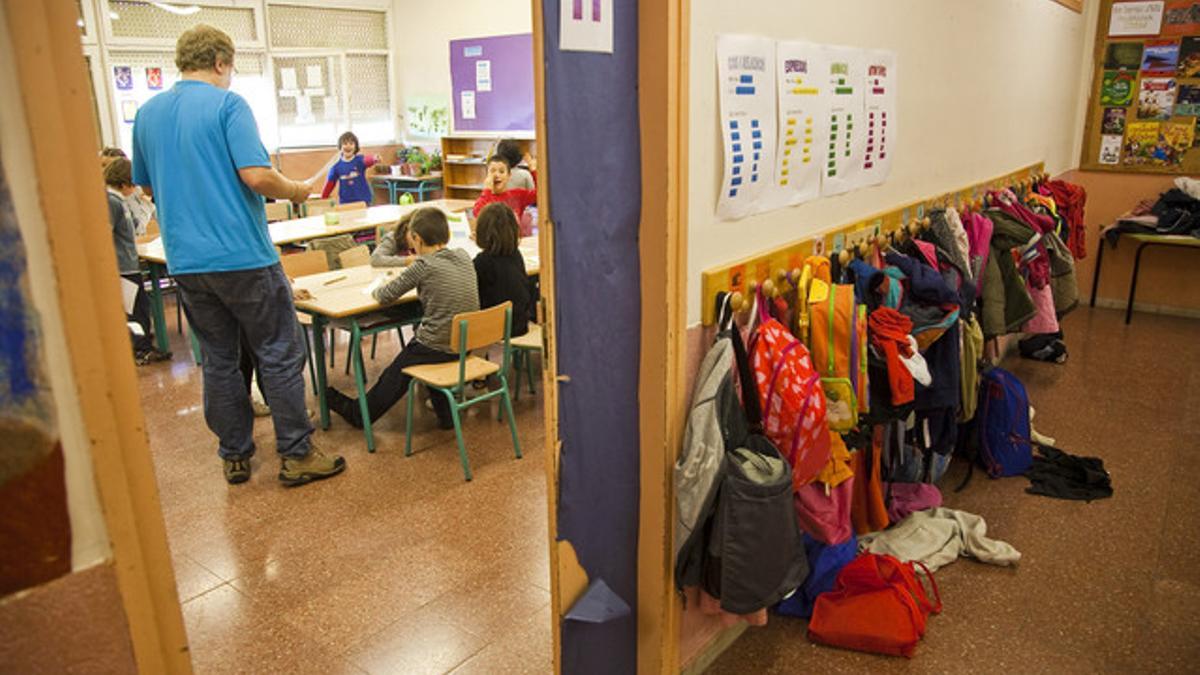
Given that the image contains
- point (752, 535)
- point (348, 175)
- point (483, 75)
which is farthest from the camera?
point (483, 75)

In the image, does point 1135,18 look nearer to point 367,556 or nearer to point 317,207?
point 367,556

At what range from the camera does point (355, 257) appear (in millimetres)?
4895

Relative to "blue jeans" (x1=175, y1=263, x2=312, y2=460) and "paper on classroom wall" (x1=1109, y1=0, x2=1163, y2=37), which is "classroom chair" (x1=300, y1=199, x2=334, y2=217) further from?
"paper on classroom wall" (x1=1109, y1=0, x2=1163, y2=37)

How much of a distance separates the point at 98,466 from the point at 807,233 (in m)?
1.93

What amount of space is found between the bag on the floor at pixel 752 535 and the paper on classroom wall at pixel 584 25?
0.93m

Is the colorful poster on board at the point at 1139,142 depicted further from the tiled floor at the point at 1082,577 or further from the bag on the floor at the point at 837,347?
the bag on the floor at the point at 837,347

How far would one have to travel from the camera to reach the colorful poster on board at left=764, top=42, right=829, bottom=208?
2.15m

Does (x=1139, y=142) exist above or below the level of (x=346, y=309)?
above

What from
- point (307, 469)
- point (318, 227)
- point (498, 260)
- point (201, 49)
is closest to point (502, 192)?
point (318, 227)

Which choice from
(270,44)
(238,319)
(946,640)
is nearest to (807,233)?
(946,640)

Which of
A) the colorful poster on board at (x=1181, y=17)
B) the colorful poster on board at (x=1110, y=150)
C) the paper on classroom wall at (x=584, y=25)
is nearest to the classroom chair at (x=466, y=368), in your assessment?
the paper on classroom wall at (x=584, y=25)

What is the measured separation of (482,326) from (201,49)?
1.43 metres

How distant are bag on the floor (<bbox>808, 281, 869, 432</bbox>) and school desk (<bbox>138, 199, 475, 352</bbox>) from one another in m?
3.16

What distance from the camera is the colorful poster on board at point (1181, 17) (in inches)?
204
